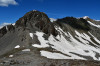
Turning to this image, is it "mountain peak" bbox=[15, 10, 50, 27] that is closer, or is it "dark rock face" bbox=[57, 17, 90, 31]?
"mountain peak" bbox=[15, 10, 50, 27]

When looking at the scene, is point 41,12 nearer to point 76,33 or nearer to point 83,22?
point 76,33

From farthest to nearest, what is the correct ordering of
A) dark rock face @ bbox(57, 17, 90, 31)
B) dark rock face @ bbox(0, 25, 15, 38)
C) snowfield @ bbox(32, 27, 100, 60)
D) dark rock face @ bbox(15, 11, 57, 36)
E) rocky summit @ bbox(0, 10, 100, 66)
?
dark rock face @ bbox(57, 17, 90, 31)
dark rock face @ bbox(0, 25, 15, 38)
dark rock face @ bbox(15, 11, 57, 36)
rocky summit @ bbox(0, 10, 100, 66)
snowfield @ bbox(32, 27, 100, 60)

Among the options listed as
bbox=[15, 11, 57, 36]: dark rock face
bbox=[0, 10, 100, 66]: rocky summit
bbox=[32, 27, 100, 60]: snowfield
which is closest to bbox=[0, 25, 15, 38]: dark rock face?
bbox=[0, 10, 100, 66]: rocky summit

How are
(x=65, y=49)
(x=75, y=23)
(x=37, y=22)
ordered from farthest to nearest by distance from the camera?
(x=75, y=23) → (x=37, y=22) → (x=65, y=49)

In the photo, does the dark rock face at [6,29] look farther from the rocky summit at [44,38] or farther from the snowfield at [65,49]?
the snowfield at [65,49]

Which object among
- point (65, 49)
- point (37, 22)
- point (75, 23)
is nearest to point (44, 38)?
point (65, 49)

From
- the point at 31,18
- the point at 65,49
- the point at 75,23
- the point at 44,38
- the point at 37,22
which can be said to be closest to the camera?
the point at 65,49

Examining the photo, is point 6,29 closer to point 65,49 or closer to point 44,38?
point 44,38

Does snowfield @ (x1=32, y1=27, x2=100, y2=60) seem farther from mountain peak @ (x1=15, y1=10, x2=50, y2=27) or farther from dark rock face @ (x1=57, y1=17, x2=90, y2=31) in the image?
mountain peak @ (x1=15, y1=10, x2=50, y2=27)

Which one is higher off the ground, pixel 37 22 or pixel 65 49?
pixel 37 22

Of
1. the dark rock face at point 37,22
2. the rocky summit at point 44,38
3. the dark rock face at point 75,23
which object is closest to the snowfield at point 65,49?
the rocky summit at point 44,38

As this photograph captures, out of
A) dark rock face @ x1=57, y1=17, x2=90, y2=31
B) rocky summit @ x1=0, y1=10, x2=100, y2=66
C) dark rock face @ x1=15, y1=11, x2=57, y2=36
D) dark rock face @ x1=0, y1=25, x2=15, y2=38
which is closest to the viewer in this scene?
rocky summit @ x1=0, y1=10, x2=100, y2=66

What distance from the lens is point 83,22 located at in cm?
15250

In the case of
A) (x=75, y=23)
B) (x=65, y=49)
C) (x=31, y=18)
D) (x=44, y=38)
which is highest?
(x=75, y=23)
